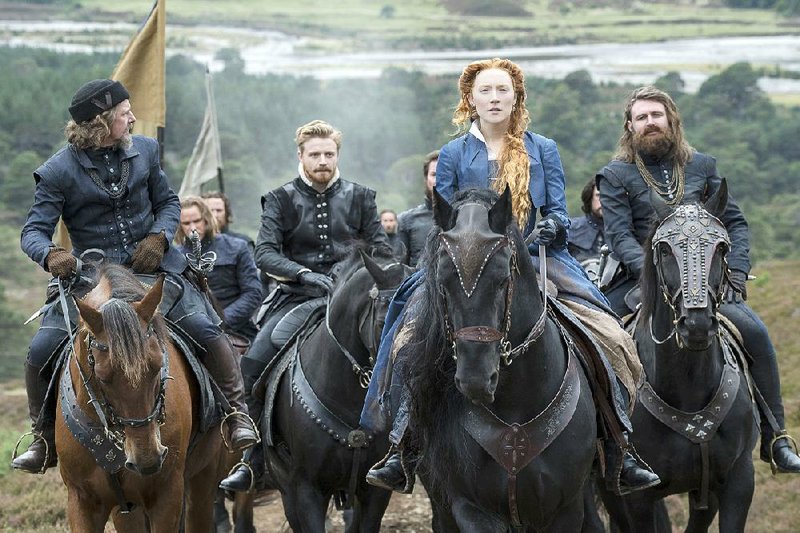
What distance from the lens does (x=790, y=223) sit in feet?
106

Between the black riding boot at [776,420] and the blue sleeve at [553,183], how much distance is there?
2.41 meters

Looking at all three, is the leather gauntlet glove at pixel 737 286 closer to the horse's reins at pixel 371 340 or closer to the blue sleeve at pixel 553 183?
the blue sleeve at pixel 553 183

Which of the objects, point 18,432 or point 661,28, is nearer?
point 18,432

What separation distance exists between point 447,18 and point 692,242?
147 feet

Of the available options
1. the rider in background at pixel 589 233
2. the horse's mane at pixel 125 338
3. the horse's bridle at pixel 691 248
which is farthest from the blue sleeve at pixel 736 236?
the horse's mane at pixel 125 338

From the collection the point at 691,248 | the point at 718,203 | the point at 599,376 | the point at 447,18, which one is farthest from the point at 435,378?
the point at 447,18

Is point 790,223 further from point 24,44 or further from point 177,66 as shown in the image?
point 24,44

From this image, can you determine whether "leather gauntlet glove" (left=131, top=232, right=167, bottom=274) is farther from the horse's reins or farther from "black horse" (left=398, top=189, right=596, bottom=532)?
"black horse" (left=398, top=189, right=596, bottom=532)

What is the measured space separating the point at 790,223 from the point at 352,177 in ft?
39.7

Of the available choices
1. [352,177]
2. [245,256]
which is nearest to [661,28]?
[352,177]

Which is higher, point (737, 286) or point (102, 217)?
point (102, 217)

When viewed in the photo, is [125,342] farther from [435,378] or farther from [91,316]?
[435,378]

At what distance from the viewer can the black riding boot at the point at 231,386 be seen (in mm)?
8102

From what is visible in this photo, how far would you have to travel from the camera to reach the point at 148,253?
25.3ft
